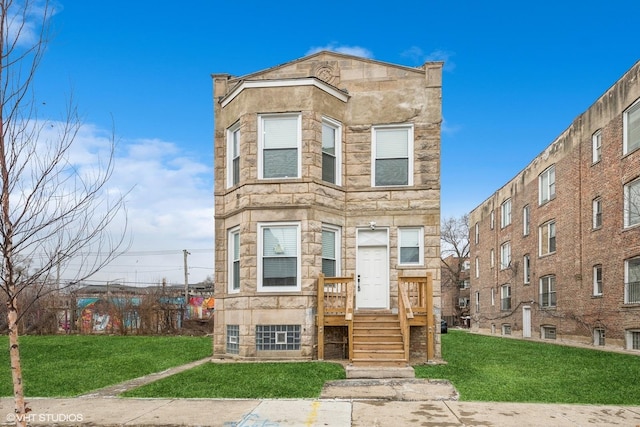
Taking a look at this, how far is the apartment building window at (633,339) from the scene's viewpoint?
63.1 feet

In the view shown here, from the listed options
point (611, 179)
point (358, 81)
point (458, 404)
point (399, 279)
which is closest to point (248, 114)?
point (358, 81)

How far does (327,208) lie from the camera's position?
14.2 m

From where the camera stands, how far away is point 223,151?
15.5 meters

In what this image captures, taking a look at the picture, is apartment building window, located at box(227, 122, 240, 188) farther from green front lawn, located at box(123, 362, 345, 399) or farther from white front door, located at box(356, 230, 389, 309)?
green front lawn, located at box(123, 362, 345, 399)

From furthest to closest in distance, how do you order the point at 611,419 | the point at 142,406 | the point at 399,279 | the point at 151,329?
the point at 151,329, the point at 399,279, the point at 142,406, the point at 611,419

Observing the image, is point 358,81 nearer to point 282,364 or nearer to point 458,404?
point 282,364

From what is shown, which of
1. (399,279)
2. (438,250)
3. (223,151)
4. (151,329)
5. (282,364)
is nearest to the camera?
(282,364)

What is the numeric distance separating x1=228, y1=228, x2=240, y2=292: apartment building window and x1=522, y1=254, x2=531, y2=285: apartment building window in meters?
21.5

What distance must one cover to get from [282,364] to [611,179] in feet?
50.4

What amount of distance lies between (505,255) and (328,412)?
30713 mm

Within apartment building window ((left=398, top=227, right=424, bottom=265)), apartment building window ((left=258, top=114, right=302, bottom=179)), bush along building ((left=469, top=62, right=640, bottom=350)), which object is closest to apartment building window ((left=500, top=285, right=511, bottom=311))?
bush along building ((left=469, top=62, right=640, bottom=350))

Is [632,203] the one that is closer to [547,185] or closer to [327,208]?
[547,185]

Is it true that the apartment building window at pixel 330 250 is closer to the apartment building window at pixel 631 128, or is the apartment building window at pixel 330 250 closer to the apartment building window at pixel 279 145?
the apartment building window at pixel 279 145

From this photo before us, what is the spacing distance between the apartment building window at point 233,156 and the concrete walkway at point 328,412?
7142 mm
